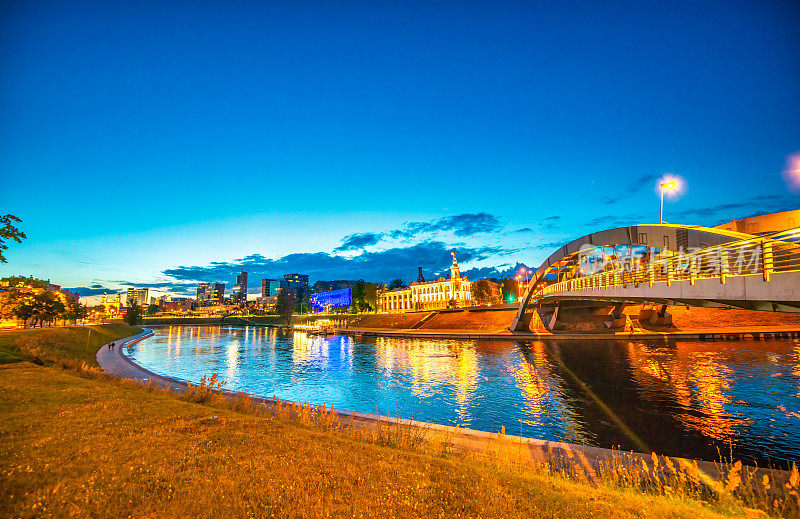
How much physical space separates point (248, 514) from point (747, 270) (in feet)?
64.1

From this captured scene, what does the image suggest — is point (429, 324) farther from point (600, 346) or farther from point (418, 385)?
point (418, 385)

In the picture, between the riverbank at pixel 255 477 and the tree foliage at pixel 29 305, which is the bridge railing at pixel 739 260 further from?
the tree foliage at pixel 29 305

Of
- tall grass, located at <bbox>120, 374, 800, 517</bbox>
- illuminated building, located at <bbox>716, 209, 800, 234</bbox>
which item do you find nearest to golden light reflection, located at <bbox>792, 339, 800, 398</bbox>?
illuminated building, located at <bbox>716, 209, 800, 234</bbox>

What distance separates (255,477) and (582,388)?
28.4 metres

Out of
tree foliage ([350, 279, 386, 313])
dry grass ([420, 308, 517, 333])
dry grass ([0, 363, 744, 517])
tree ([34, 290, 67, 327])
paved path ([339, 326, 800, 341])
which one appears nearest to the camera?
dry grass ([0, 363, 744, 517])

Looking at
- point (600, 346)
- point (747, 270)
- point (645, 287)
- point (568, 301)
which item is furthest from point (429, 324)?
point (747, 270)

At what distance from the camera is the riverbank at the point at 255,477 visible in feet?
22.2

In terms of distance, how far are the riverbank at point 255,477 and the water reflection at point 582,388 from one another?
446 inches

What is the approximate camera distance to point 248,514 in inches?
252

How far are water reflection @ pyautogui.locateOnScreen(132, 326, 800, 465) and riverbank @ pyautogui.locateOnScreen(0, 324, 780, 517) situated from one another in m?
11.3

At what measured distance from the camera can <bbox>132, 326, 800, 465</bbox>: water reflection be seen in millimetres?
19312

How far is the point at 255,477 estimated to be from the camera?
26.1ft

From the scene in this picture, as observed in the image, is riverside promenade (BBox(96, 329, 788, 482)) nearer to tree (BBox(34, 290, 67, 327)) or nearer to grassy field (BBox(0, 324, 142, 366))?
grassy field (BBox(0, 324, 142, 366))

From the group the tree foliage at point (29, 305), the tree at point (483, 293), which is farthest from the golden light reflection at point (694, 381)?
the tree at point (483, 293)
